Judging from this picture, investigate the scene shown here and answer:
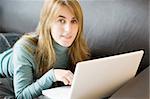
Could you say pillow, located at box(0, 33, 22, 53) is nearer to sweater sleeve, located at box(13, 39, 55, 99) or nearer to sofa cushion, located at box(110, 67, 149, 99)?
sweater sleeve, located at box(13, 39, 55, 99)

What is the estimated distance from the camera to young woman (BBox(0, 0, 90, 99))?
109cm

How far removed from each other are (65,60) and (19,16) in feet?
2.13

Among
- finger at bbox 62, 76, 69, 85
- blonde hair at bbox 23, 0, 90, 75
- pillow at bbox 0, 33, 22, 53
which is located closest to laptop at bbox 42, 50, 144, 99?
finger at bbox 62, 76, 69, 85

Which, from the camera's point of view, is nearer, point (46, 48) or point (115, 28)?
point (46, 48)

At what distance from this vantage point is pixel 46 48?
46.9 inches

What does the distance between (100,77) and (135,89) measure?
16cm

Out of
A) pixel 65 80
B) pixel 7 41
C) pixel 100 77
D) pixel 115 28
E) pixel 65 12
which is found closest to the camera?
pixel 100 77

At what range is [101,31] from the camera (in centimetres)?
146

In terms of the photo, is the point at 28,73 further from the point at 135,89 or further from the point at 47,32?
the point at 135,89

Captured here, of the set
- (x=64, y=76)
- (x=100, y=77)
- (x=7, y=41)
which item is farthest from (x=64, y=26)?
(x=7, y=41)

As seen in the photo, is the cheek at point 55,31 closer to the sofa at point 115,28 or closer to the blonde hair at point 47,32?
the blonde hair at point 47,32

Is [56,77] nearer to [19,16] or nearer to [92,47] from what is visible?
[92,47]

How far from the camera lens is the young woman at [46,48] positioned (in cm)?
109

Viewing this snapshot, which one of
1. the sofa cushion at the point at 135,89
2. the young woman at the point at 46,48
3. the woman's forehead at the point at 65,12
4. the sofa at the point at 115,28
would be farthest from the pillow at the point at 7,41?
the sofa cushion at the point at 135,89
